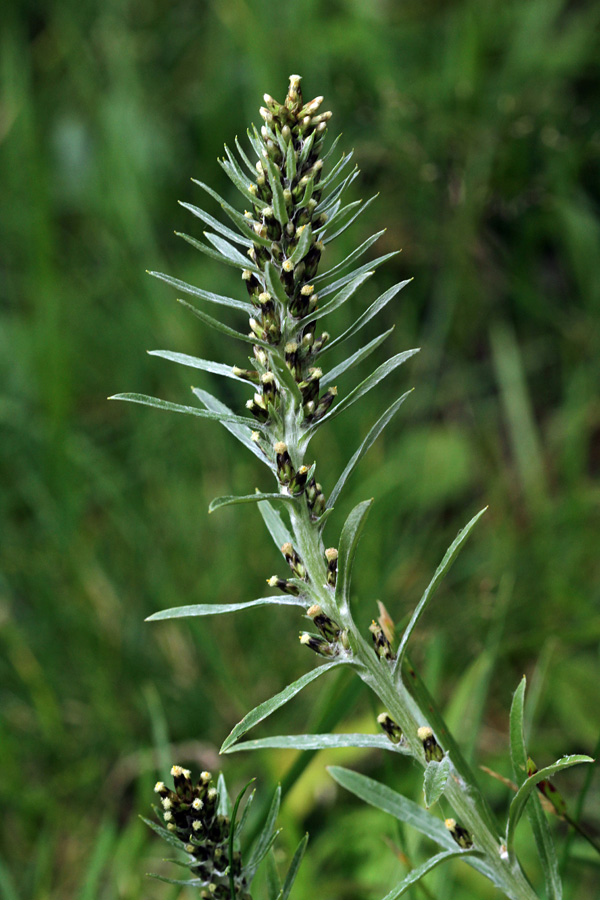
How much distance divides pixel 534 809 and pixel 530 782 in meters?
0.14

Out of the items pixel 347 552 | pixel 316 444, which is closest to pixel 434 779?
pixel 347 552

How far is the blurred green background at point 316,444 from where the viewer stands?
1629mm

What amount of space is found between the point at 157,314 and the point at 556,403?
126cm

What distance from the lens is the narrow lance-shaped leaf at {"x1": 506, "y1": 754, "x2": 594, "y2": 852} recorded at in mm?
539

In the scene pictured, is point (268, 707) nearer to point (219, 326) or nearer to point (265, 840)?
point (265, 840)

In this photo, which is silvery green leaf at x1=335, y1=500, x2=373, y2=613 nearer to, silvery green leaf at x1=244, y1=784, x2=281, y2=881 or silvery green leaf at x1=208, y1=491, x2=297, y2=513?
silvery green leaf at x1=208, y1=491, x2=297, y2=513

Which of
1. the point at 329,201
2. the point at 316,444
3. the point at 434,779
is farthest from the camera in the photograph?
the point at 316,444

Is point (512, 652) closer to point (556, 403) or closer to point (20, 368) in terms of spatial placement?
point (556, 403)

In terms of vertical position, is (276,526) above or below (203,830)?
above

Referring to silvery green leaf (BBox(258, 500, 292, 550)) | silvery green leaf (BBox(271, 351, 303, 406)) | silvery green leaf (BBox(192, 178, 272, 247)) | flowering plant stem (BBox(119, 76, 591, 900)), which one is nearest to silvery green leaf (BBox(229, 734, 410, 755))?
flowering plant stem (BBox(119, 76, 591, 900))

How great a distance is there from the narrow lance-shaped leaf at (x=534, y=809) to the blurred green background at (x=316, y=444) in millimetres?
352

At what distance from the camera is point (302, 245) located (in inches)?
22.7

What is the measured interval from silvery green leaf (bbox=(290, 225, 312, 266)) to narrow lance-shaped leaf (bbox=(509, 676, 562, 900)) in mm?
356

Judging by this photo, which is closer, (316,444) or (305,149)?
(305,149)
